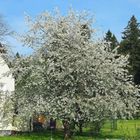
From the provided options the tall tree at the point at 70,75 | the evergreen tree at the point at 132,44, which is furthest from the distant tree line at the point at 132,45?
the tall tree at the point at 70,75

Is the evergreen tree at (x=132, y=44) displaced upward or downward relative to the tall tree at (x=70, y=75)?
upward

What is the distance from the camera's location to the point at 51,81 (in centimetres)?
3666

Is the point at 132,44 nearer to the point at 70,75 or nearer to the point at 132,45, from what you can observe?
the point at 132,45

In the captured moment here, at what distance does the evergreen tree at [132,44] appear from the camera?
9469 centimetres

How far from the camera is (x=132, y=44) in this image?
9950 centimetres

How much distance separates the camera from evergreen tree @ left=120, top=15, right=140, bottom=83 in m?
94.7

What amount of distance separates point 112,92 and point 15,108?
7.43 m

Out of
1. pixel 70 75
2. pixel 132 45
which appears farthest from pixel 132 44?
pixel 70 75

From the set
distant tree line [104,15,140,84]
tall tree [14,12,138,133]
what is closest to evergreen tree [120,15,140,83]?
distant tree line [104,15,140,84]

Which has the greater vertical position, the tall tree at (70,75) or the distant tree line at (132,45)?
the distant tree line at (132,45)

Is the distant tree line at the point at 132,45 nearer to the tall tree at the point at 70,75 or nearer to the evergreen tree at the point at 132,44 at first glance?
the evergreen tree at the point at 132,44

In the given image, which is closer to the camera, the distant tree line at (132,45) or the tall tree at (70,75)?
the tall tree at (70,75)

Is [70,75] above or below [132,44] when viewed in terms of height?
below

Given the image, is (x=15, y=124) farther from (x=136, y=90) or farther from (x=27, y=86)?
(x=136, y=90)
